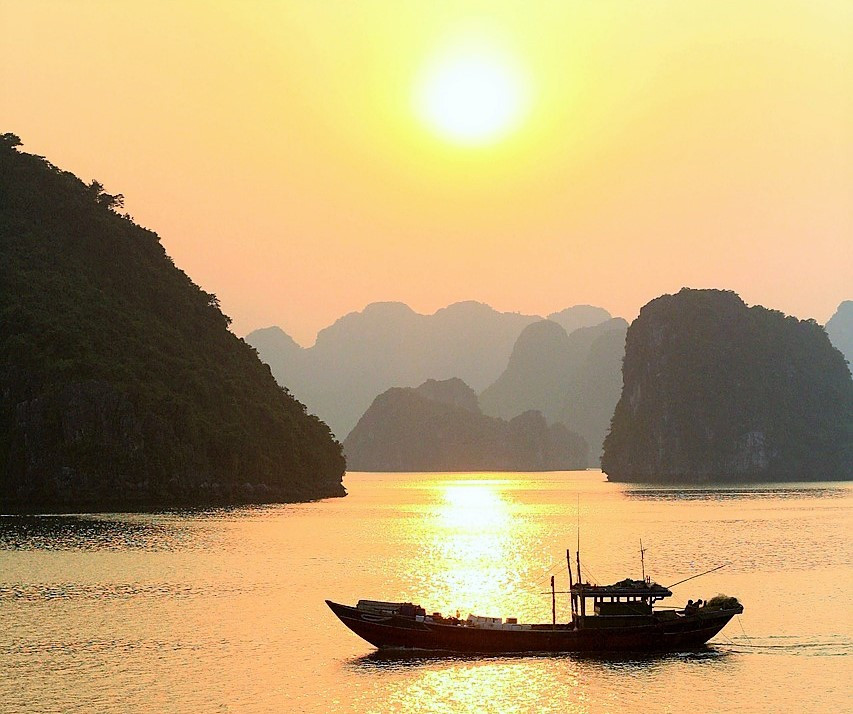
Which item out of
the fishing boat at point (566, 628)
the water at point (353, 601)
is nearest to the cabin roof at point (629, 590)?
the fishing boat at point (566, 628)

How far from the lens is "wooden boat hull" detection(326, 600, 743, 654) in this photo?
55656mm

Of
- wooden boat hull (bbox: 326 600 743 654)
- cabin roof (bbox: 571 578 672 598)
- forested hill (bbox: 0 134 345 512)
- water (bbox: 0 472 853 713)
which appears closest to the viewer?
water (bbox: 0 472 853 713)

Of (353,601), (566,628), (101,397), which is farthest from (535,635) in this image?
(101,397)

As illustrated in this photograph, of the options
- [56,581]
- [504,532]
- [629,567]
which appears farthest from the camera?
[504,532]

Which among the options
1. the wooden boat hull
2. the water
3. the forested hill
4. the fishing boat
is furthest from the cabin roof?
the forested hill

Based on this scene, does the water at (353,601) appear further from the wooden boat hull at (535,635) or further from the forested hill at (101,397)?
the forested hill at (101,397)

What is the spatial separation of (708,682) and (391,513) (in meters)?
124

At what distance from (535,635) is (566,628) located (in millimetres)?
1853

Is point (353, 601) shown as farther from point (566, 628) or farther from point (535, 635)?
point (566, 628)

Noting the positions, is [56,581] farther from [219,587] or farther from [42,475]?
[42,475]

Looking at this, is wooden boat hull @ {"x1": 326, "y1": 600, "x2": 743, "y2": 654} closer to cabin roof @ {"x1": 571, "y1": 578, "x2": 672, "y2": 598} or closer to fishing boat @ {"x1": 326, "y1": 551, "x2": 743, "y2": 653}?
fishing boat @ {"x1": 326, "y1": 551, "x2": 743, "y2": 653}

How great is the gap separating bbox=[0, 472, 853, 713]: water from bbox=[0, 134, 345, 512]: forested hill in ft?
95.5

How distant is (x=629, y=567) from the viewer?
91.2 meters

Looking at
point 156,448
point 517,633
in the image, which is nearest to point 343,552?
point 517,633
